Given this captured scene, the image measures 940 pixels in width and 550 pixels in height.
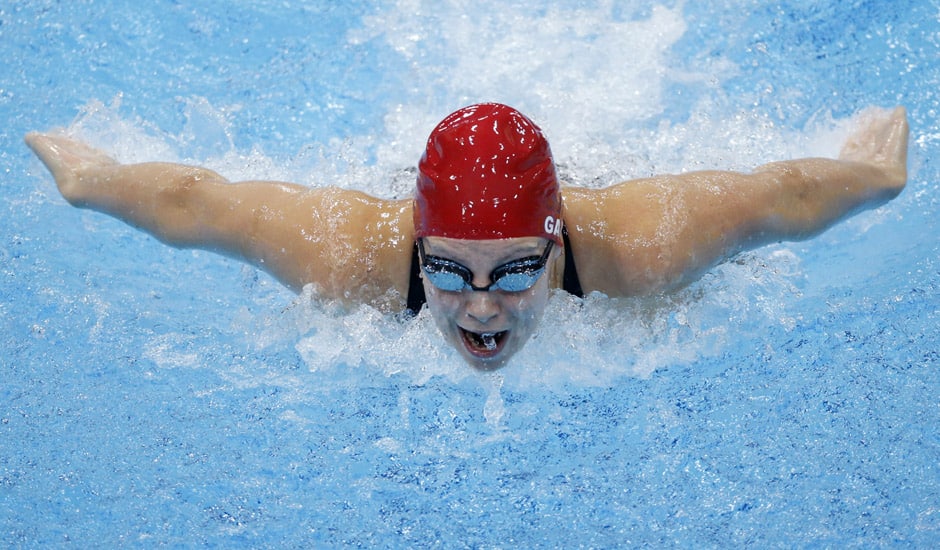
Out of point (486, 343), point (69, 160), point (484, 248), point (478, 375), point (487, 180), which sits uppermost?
point (487, 180)

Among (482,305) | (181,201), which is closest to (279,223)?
(181,201)

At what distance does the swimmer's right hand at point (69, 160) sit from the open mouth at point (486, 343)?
1525 millimetres

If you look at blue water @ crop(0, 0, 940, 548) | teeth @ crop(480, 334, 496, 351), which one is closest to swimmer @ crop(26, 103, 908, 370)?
teeth @ crop(480, 334, 496, 351)

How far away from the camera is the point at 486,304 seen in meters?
2.96

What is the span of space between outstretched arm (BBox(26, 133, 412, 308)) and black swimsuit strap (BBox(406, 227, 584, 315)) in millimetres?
31

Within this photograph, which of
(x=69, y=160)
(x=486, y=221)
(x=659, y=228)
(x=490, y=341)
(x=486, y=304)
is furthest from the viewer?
(x=69, y=160)

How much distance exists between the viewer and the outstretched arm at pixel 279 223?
3252mm

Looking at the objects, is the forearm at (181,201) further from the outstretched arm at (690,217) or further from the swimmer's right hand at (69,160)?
the outstretched arm at (690,217)

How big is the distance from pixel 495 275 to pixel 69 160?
1797 mm

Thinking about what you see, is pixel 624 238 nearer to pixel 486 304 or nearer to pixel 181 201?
pixel 486 304

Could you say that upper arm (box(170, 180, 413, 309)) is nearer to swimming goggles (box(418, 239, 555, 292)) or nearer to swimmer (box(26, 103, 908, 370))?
swimmer (box(26, 103, 908, 370))

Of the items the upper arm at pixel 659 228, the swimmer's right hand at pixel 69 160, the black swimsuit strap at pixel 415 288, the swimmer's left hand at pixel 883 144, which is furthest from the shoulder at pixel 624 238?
the swimmer's right hand at pixel 69 160

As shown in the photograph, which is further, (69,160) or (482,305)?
(69,160)

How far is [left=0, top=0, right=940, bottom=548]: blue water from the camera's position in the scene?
137 inches
